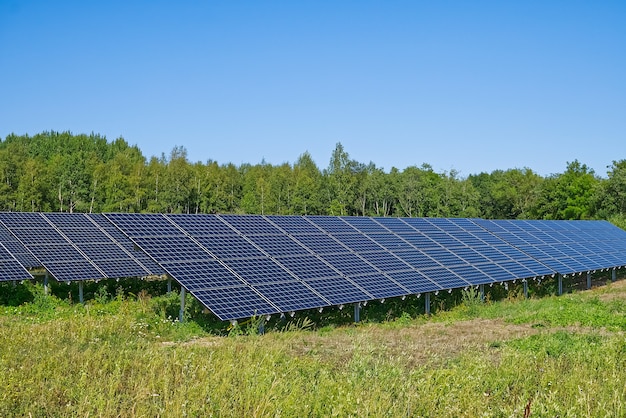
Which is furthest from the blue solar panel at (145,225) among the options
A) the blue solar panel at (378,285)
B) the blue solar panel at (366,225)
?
the blue solar panel at (366,225)

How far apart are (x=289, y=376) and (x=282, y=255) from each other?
930 centimetres

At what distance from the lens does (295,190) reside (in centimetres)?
8844

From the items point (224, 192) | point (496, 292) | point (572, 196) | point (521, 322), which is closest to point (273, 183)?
point (224, 192)

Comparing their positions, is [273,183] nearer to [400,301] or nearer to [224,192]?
[224,192]

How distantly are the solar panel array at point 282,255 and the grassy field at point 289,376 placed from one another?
72.4 inches

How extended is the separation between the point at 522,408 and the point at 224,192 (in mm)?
88865

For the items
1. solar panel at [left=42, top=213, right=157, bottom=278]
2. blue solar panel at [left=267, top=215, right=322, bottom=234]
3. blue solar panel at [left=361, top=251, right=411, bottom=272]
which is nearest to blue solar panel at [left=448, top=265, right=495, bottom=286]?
blue solar panel at [left=361, top=251, right=411, bottom=272]

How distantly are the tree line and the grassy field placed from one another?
66.3 meters

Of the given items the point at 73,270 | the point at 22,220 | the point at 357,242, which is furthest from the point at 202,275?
the point at 22,220

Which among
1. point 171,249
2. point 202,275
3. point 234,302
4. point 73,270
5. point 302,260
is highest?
point 171,249

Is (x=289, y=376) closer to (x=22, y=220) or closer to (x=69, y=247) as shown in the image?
(x=69, y=247)

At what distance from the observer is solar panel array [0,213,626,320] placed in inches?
609

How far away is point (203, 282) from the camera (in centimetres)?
1477

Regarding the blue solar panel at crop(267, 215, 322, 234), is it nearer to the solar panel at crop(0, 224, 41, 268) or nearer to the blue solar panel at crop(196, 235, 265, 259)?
the blue solar panel at crop(196, 235, 265, 259)
